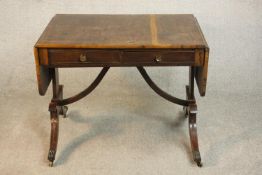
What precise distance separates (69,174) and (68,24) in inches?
32.0

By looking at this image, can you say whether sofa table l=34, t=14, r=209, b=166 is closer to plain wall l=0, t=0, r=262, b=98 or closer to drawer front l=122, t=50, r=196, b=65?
drawer front l=122, t=50, r=196, b=65

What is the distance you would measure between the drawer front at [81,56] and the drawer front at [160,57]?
6cm

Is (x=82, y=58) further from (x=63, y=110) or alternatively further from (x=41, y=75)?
(x=63, y=110)

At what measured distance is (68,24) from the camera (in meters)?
2.57

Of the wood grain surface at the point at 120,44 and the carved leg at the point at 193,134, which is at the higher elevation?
the wood grain surface at the point at 120,44

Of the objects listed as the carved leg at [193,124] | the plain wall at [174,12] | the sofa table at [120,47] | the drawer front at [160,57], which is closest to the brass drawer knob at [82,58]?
the sofa table at [120,47]

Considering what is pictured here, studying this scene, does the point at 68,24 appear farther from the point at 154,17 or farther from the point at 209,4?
the point at 209,4

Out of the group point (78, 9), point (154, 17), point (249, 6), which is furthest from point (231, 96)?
point (78, 9)

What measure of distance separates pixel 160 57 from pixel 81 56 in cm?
39

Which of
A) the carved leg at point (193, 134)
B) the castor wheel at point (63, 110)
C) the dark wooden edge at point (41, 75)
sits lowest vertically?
the castor wheel at point (63, 110)

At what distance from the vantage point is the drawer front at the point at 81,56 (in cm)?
230

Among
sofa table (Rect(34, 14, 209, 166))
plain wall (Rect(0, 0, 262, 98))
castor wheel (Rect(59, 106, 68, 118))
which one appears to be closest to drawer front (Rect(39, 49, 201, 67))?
sofa table (Rect(34, 14, 209, 166))

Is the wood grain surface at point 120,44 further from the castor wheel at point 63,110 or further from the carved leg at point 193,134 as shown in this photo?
the castor wheel at point 63,110

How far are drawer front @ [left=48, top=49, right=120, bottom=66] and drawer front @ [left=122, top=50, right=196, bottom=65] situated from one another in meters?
0.06
